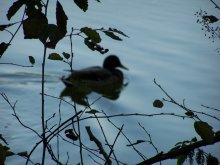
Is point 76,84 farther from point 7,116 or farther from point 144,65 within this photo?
point 144,65

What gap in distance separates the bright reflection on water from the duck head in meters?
0.11

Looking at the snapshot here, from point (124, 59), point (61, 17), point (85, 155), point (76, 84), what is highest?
Result: point (61, 17)

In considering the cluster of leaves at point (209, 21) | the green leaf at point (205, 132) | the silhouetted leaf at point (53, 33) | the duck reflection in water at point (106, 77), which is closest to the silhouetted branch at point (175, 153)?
the green leaf at point (205, 132)

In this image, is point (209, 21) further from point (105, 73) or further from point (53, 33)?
point (105, 73)

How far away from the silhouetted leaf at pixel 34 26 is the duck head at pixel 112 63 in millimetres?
5060

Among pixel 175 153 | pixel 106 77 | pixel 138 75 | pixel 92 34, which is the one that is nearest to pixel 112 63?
pixel 106 77

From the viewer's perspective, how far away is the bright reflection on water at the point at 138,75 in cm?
371

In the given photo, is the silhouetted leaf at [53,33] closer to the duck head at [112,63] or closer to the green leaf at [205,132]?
the green leaf at [205,132]

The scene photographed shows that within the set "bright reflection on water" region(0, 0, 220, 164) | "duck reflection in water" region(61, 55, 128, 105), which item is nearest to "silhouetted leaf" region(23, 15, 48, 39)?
"bright reflection on water" region(0, 0, 220, 164)

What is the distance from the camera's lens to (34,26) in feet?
4.11

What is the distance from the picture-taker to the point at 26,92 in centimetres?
489

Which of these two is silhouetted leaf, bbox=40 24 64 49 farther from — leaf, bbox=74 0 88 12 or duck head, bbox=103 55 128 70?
duck head, bbox=103 55 128 70

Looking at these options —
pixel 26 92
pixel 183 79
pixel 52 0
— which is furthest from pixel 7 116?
pixel 52 0

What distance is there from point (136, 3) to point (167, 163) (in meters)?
8.02
